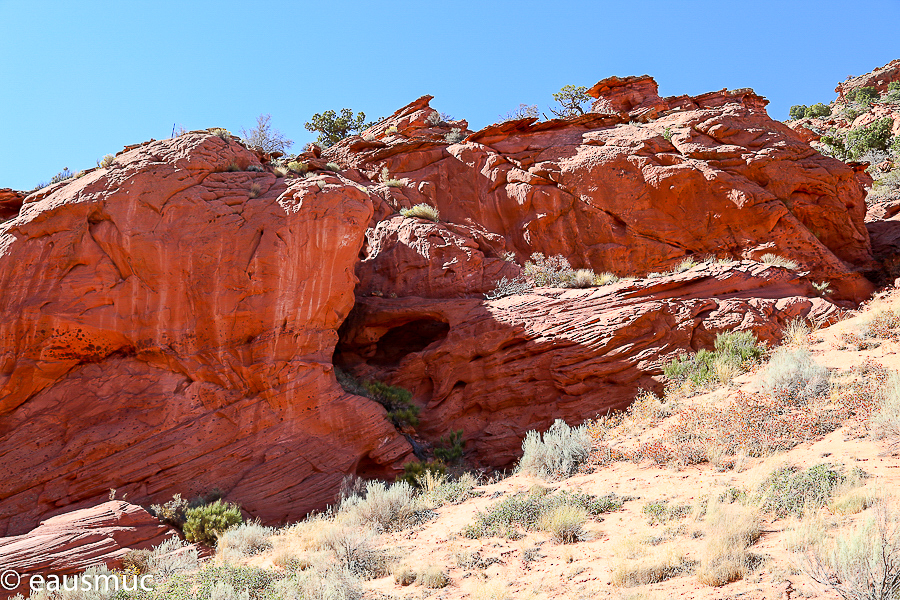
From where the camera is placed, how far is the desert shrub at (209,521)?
898 cm

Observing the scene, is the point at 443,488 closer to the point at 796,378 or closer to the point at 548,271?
the point at 796,378

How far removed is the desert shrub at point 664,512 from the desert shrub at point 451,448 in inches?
222

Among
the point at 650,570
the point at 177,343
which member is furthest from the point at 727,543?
the point at 177,343

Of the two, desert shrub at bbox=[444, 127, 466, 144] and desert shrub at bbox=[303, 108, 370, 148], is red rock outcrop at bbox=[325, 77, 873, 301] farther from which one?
desert shrub at bbox=[303, 108, 370, 148]

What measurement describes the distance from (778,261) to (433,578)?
499 inches

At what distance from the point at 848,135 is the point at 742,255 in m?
19.1

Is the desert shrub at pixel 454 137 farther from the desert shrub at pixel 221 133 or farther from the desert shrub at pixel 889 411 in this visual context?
the desert shrub at pixel 889 411

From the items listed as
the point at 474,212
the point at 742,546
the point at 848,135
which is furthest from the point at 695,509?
the point at 848,135

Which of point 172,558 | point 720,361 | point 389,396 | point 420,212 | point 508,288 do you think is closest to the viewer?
point 172,558

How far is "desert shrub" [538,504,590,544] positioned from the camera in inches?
261

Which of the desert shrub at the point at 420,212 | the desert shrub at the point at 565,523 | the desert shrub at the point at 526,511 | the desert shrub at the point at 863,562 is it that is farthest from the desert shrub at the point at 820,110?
the desert shrub at the point at 863,562

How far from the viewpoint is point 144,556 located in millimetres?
8328

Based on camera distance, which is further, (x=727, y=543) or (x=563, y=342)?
(x=563, y=342)

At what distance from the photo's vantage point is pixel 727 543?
527cm
